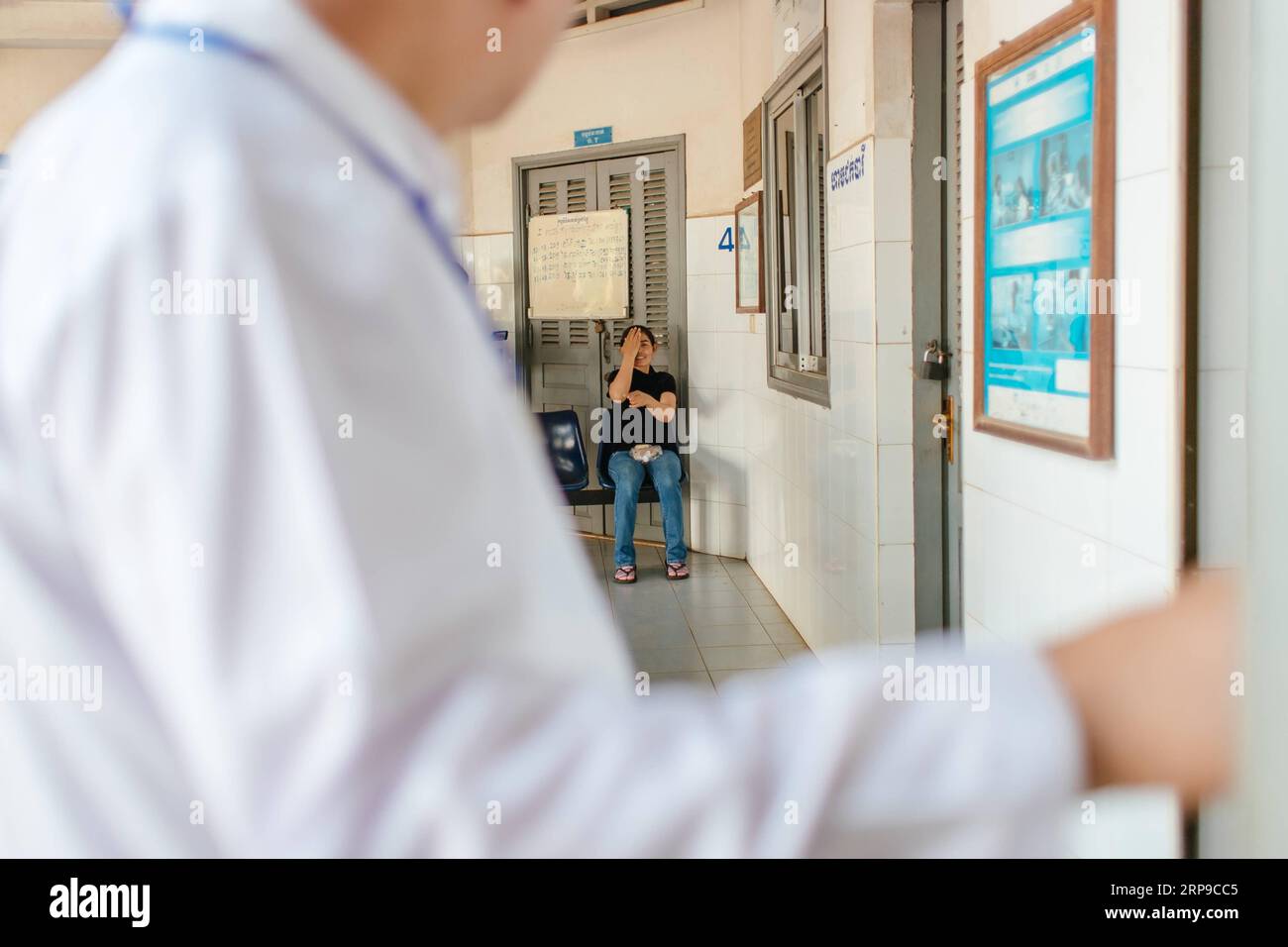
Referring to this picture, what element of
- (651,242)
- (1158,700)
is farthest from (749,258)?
(1158,700)

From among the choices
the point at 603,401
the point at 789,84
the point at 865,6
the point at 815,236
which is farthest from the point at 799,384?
the point at 603,401

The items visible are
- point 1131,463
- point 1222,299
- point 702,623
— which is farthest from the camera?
point 702,623

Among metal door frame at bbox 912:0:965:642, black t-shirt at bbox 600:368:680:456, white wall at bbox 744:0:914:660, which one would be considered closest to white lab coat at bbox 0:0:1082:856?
metal door frame at bbox 912:0:965:642

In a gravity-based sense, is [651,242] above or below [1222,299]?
above

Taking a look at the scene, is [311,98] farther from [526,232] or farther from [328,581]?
[526,232]

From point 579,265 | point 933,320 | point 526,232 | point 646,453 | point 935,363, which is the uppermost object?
point 526,232

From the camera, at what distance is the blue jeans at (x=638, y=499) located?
21.7ft

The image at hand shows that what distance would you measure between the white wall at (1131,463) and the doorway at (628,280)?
4653mm

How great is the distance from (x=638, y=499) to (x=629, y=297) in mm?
1429

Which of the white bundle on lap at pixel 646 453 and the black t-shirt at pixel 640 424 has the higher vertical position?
the black t-shirt at pixel 640 424

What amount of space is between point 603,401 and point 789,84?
9.51ft

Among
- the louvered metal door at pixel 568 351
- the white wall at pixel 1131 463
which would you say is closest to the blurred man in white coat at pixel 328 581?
the white wall at pixel 1131 463

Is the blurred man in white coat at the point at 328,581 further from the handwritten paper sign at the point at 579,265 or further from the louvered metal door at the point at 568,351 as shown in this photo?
the louvered metal door at the point at 568,351

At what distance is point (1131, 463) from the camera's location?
2.03m
